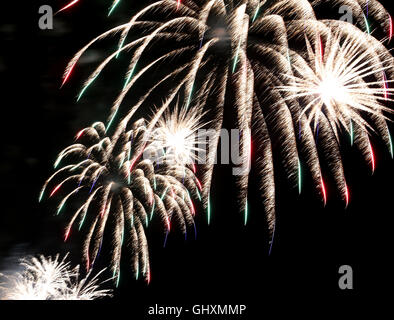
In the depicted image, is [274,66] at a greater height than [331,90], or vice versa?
[274,66]

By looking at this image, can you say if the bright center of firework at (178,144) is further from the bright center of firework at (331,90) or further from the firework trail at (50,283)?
the firework trail at (50,283)

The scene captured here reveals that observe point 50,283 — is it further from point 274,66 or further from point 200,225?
point 274,66

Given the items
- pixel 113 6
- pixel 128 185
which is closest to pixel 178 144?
pixel 128 185

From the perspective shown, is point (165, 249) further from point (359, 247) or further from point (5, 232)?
point (359, 247)

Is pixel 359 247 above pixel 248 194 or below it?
below

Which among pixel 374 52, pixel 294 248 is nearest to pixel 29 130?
pixel 294 248

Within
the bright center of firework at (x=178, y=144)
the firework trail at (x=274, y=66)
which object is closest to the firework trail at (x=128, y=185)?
the bright center of firework at (x=178, y=144)
